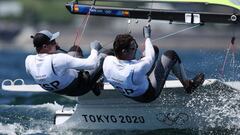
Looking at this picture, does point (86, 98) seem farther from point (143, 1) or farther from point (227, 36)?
point (227, 36)

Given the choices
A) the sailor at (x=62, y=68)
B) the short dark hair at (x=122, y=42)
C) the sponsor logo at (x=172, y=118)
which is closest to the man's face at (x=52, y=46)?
the sailor at (x=62, y=68)

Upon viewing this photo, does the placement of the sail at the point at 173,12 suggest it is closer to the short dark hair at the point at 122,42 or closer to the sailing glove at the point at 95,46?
the sailing glove at the point at 95,46

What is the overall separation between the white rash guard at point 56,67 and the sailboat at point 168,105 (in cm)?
54

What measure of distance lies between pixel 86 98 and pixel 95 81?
1.26 feet

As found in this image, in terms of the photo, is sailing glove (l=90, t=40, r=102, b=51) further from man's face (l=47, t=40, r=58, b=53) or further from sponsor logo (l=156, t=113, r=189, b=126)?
sponsor logo (l=156, t=113, r=189, b=126)

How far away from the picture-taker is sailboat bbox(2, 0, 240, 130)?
7.43 metres

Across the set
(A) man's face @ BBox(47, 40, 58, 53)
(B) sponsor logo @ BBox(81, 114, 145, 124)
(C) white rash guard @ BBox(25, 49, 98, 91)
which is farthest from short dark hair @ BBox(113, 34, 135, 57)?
(B) sponsor logo @ BBox(81, 114, 145, 124)

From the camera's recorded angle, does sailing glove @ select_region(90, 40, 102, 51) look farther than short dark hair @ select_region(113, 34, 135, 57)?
Yes

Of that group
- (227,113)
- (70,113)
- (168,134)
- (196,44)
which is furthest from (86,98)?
(196,44)

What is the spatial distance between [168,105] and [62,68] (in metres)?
1.21

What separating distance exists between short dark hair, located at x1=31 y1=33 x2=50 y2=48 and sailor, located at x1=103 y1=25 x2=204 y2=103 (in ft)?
2.03

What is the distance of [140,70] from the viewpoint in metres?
6.83

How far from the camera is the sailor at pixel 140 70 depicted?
6828 millimetres

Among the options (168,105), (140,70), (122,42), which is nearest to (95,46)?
(122,42)
